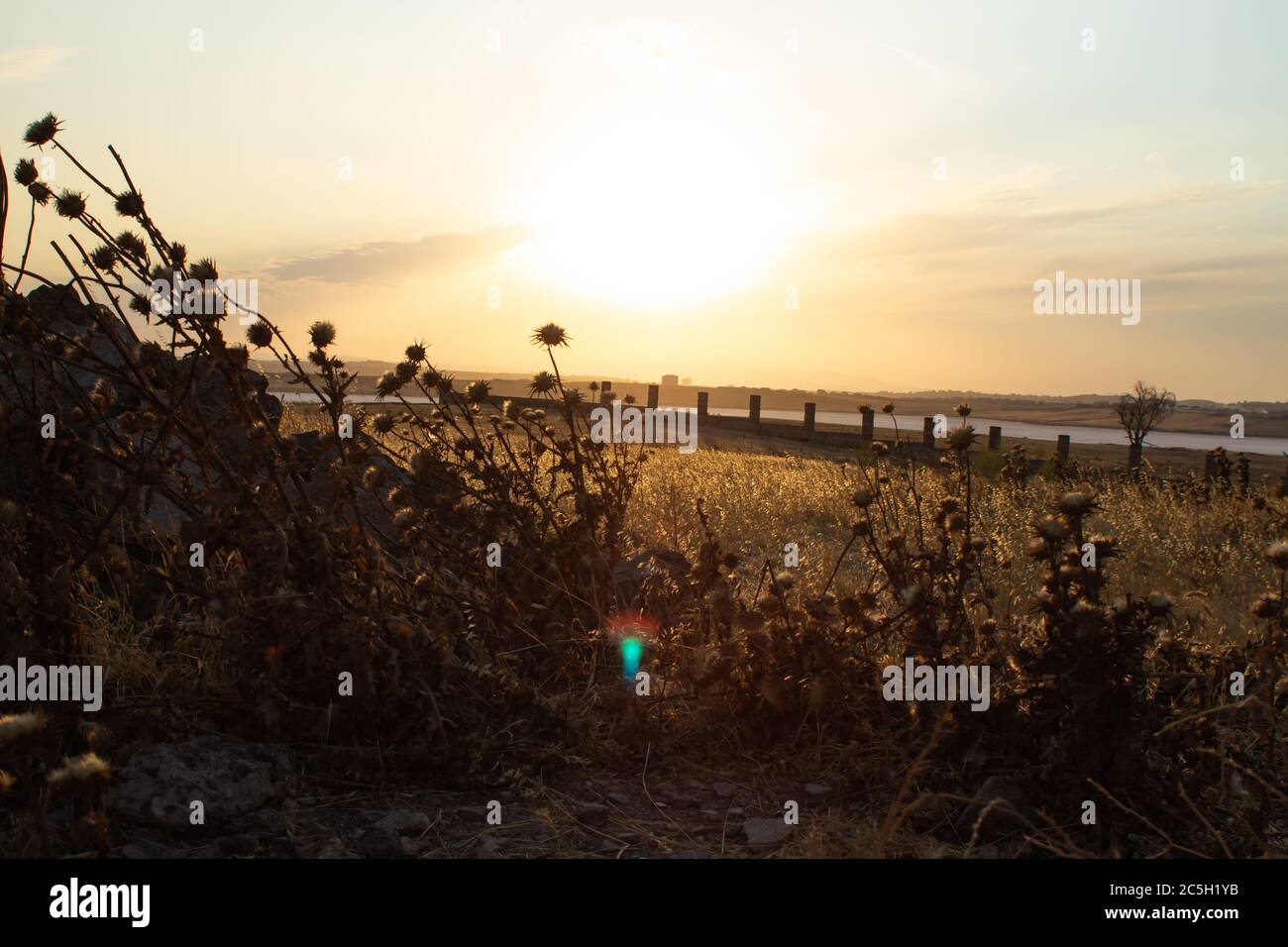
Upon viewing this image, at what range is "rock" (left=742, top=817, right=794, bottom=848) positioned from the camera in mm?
2582

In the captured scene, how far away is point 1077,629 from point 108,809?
2.59 meters

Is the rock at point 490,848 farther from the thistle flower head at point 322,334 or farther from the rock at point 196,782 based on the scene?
the thistle flower head at point 322,334

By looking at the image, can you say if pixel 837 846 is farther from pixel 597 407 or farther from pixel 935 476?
pixel 935 476

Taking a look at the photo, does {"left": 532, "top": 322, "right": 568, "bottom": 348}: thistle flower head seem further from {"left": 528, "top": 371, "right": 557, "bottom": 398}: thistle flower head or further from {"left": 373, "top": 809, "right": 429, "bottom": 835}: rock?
{"left": 373, "top": 809, "right": 429, "bottom": 835}: rock

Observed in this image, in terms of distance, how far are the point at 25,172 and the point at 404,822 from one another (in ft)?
7.45

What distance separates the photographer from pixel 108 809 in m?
2.50

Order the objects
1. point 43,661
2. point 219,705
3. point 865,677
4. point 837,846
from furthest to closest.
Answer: point 865,677, point 219,705, point 43,661, point 837,846

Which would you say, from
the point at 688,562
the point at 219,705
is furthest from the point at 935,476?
the point at 219,705

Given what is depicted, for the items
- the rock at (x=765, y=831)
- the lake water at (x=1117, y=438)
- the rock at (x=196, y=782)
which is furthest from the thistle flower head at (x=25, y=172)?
the lake water at (x=1117, y=438)

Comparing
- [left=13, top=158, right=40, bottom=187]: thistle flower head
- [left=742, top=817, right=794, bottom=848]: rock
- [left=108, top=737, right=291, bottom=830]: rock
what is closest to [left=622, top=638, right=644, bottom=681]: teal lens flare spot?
[left=742, top=817, right=794, bottom=848]: rock

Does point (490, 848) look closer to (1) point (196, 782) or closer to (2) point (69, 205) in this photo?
(1) point (196, 782)

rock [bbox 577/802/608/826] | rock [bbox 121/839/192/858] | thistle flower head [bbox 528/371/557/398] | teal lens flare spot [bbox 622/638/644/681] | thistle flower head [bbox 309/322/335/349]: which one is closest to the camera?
rock [bbox 121/839/192/858]

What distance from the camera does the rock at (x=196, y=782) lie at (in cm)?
250

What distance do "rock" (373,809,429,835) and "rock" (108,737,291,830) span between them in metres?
0.36
